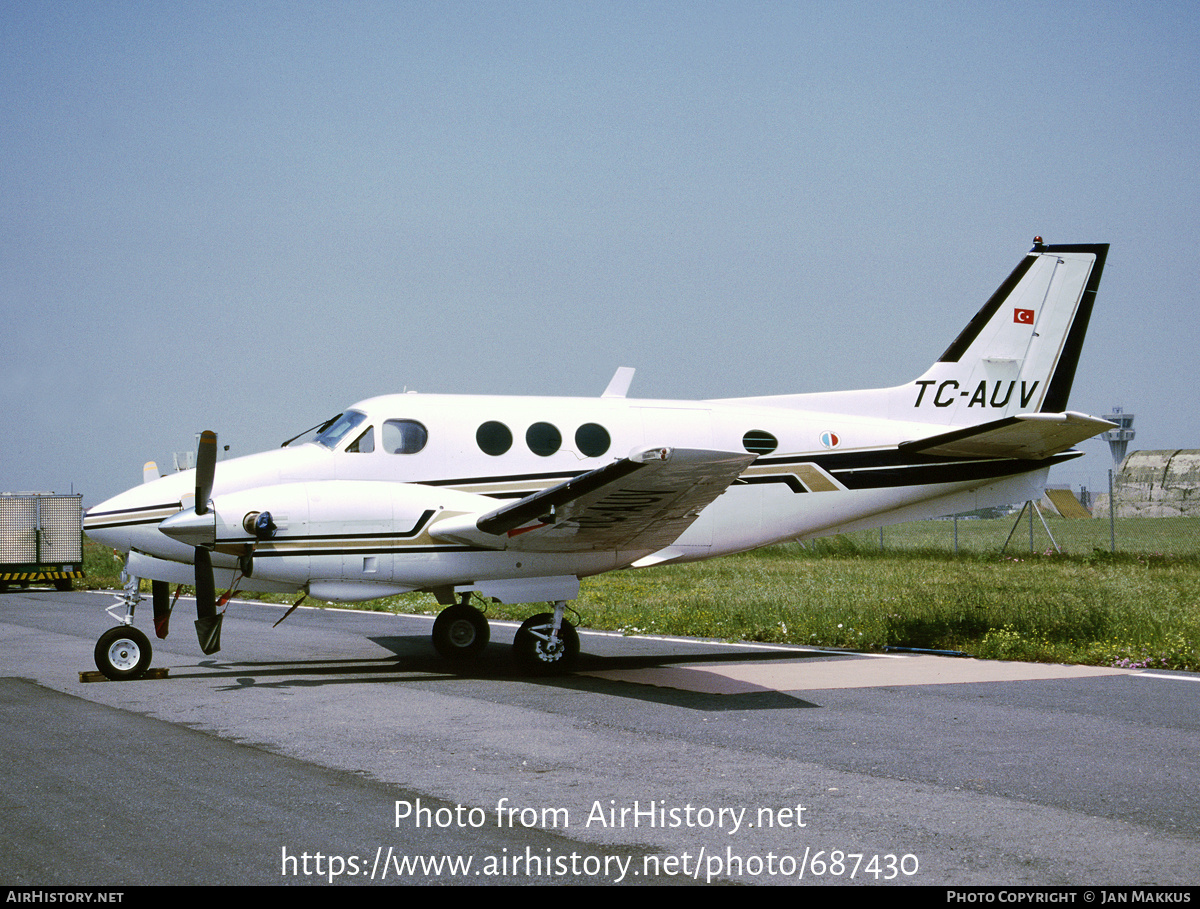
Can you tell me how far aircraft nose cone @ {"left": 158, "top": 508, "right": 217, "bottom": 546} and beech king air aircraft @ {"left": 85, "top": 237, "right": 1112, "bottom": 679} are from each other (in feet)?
0.07

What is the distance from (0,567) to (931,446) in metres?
23.9

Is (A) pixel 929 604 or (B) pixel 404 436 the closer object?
(B) pixel 404 436

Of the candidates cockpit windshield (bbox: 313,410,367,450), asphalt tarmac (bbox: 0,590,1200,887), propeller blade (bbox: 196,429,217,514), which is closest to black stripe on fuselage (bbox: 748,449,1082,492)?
asphalt tarmac (bbox: 0,590,1200,887)

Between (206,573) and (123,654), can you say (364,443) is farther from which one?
(123,654)

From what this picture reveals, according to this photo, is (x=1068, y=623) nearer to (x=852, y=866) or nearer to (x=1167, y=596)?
(x=1167, y=596)

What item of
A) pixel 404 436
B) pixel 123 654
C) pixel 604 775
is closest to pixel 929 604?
pixel 404 436

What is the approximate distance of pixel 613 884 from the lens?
16.4ft

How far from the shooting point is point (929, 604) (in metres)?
17.6

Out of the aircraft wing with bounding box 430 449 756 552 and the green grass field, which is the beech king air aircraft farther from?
the green grass field

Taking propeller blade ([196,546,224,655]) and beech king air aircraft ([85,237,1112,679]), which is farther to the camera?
beech king air aircraft ([85,237,1112,679])

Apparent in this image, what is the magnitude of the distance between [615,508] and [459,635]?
3104mm

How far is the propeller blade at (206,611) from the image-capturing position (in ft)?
36.3

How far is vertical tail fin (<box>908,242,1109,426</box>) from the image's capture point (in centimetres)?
1544
